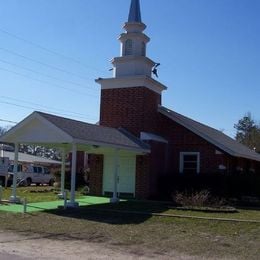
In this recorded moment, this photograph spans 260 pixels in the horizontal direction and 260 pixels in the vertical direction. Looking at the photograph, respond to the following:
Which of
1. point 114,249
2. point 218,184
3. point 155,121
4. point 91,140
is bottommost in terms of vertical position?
point 114,249

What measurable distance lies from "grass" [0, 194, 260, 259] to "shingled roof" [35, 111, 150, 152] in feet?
11.4

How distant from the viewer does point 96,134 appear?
75.2 ft

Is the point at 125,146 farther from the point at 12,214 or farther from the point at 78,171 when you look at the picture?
the point at 78,171

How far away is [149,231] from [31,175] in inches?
1308

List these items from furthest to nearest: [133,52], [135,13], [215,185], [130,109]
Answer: [135,13] < [133,52] < [130,109] < [215,185]


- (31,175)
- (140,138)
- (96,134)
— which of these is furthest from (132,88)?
(31,175)

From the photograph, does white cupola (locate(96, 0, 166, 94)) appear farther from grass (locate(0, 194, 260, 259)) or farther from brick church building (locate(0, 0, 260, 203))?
grass (locate(0, 194, 260, 259))

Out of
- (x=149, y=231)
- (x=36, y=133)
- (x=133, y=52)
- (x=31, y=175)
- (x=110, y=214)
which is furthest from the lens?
(x=31, y=175)

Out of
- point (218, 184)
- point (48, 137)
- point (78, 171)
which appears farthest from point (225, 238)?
point (78, 171)

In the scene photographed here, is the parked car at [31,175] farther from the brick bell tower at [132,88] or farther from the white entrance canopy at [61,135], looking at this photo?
the white entrance canopy at [61,135]

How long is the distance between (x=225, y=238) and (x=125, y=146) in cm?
1087

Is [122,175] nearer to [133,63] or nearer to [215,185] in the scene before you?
[215,185]

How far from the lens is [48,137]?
21.0 m

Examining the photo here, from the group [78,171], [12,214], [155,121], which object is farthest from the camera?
→ [78,171]
